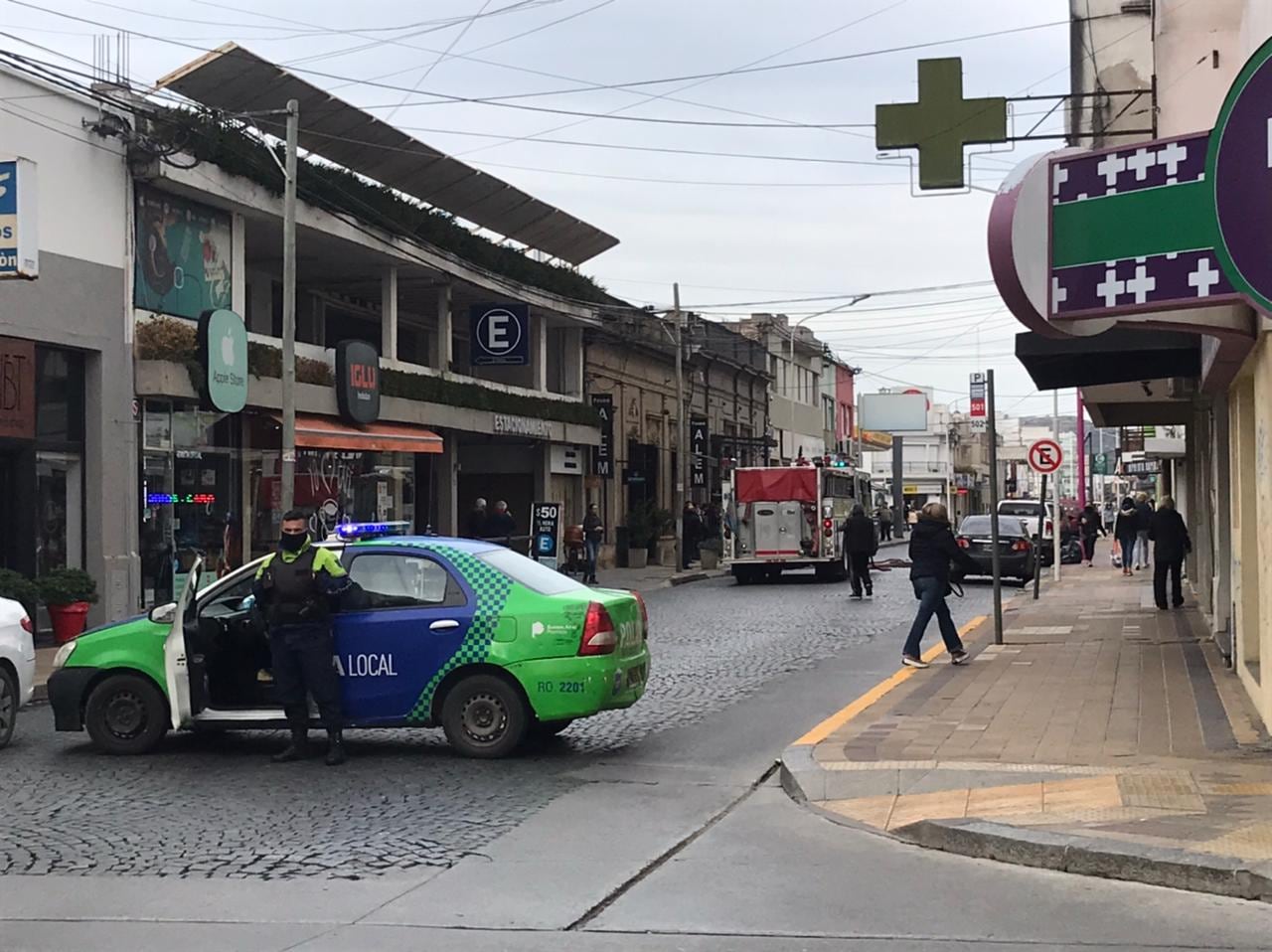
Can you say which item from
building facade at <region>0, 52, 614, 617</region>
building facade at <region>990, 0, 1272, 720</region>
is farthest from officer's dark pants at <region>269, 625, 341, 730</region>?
building facade at <region>0, 52, 614, 617</region>

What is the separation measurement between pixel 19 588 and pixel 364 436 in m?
10.2

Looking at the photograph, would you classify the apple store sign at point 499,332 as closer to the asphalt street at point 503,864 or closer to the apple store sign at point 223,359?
the apple store sign at point 223,359

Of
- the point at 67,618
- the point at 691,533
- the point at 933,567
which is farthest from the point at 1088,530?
the point at 67,618

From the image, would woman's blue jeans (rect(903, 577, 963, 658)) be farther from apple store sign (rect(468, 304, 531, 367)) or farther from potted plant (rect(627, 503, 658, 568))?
potted plant (rect(627, 503, 658, 568))

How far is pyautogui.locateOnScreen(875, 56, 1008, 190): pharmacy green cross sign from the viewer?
1661cm

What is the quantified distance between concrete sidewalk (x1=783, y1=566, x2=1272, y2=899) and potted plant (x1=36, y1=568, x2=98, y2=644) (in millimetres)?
10949

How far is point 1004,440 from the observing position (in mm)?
139250

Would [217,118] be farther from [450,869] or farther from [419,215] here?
[450,869]

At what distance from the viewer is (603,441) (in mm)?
42719

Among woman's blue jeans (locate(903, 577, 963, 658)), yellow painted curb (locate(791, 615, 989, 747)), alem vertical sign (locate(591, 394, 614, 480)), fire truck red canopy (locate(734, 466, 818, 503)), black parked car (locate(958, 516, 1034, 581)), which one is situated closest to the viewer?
yellow painted curb (locate(791, 615, 989, 747))

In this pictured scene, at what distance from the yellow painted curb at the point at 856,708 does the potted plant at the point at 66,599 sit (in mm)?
10572

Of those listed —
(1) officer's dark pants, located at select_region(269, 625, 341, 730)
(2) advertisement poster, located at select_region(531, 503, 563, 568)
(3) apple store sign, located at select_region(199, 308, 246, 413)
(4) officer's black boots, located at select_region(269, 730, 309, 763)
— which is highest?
(3) apple store sign, located at select_region(199, 308, 246, 413)

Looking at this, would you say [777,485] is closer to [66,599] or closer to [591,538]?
[591,538]

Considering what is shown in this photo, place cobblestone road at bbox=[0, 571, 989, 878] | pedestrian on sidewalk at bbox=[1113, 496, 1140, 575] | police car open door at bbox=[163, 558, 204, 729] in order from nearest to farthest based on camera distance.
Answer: cobblestone road at bbox=[0, 571, 989, 878], police car open door at bbox=[163, 558, 204, 729], pedestrian on sidewalk at bbox=[1113, 496, 1140, 575]
